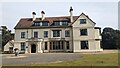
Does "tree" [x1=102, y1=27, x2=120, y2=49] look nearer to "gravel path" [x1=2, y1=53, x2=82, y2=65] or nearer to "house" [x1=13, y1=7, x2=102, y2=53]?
"house" [x1=13, y1=7, x2=102, y2=53]

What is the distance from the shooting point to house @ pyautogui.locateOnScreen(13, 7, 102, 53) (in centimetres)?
5188

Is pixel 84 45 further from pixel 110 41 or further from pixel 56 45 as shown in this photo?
pixel 110 41

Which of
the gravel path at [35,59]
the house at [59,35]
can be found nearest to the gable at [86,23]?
the house at [59,35]

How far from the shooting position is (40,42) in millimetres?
52719

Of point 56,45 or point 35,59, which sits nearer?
point 35,59

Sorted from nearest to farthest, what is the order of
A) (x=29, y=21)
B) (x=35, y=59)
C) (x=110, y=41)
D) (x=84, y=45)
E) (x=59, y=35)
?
(x=35, y=59) → (x=84, y=45) → (x=59, y=35) → (x=29, y=21) → (x=110, y=41)

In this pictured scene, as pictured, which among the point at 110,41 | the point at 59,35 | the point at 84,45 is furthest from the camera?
the point at 110,41

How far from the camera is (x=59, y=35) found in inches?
2094

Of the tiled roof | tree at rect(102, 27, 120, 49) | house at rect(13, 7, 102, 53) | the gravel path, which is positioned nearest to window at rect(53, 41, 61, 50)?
house at rect(13, 7, 102, 53)

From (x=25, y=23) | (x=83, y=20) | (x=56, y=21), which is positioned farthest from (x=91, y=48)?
(x=25, y=23)

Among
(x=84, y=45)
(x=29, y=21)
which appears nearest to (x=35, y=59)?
(x=84, y=45)

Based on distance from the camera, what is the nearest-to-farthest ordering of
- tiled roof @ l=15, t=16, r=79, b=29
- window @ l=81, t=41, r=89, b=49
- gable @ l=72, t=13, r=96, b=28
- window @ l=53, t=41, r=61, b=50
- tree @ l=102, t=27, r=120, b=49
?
1. window @ l=81, t=41, r=89, b=49
2. gable @ l=72, t=13, r=96, b=28
3. window @ l=53, t=41, r=61, b=50
4. tiled roof @ l=15, t=16, r=79, b=29
5. tree @ l=102, t=27, r=120, b=49

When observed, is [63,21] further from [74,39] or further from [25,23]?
[25,23]

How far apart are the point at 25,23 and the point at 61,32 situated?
8846 millimetres
